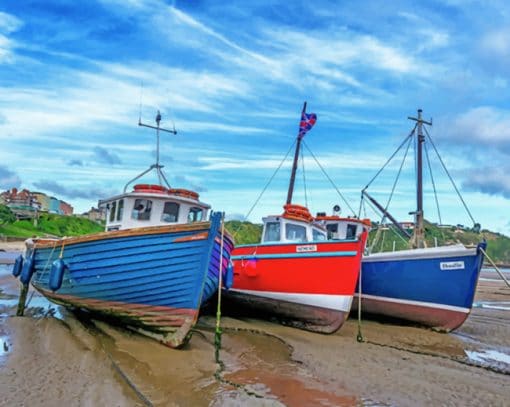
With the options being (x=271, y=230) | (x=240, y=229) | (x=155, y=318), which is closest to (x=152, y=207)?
(x=155, y=318)

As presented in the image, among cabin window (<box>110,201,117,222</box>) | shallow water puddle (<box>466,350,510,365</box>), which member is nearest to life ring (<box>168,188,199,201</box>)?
cabin window (<box>110,201,117,222</box>)

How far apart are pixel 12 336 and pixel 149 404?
15.6ft

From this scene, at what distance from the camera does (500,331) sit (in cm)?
1155

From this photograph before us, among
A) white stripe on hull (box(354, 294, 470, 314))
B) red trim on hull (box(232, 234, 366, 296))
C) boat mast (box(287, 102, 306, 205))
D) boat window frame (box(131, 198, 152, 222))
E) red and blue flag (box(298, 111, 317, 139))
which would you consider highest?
red and blue flag (box(298, 111, 317, 139))

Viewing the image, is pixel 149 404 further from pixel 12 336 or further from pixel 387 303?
pixel 387 303

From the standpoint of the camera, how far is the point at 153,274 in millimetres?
7480

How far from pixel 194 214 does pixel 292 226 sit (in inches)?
111

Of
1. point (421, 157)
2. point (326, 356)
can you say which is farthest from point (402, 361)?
point (421, 157)

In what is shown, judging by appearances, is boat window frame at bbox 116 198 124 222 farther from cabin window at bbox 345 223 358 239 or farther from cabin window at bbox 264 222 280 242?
cabin window at bbox 345 223 358 239

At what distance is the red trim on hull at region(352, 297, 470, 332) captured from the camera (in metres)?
10.5

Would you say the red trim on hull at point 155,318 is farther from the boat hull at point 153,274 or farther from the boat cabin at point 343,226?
the boat cabin at point 343,226

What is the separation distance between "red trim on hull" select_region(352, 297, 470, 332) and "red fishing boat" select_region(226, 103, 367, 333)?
2426 mm

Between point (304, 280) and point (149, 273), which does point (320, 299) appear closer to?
point (304, 280)

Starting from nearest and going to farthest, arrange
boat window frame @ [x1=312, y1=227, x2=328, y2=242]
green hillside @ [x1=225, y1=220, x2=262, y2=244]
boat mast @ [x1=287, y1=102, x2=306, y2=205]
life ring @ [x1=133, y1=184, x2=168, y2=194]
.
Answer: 1. life ring @ [x1=133, y1=184, x2=168, y2=194]
2. green hillside @ [x1=225, y1=220, x2=262, y2=244]
3. boat window frame @ [x1=312, y1=227, x2=328, y2=242]
4. boat mast @ [x1=287, y1=102, x2=306, y2=205]
